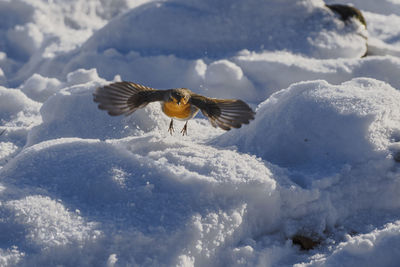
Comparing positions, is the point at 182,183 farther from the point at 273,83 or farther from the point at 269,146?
the point at 273,83

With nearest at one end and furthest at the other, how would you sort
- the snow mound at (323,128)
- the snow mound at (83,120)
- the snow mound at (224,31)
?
1. the snow mound at (323,128)
2. the snow mound at (83,120)
3. the snow mound at (224,31)

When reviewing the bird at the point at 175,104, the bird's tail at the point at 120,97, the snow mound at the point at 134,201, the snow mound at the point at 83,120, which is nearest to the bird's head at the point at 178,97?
the bird at the point at 175,104

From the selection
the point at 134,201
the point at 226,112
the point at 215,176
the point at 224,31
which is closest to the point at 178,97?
the point at 226,112

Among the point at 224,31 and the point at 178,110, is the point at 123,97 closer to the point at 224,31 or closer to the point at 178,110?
the point at 178,110

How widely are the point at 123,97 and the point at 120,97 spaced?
0.02 meters

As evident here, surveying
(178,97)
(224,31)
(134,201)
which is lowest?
(224,31)

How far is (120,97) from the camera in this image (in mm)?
2283

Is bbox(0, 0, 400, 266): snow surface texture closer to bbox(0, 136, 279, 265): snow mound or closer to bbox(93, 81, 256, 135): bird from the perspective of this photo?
bbox(0, 136, 279, 265): snow mound

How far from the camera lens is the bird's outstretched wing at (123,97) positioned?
7.31ft

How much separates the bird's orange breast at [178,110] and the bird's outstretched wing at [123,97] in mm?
67

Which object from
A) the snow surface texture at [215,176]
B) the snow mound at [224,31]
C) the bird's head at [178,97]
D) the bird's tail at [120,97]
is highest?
the bird's head at [178,97]

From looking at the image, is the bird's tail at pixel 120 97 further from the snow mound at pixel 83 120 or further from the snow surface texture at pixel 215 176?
the snow mound at pixel 83 120

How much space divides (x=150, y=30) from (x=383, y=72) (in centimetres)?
195

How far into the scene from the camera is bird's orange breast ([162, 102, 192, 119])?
2.28 metres
